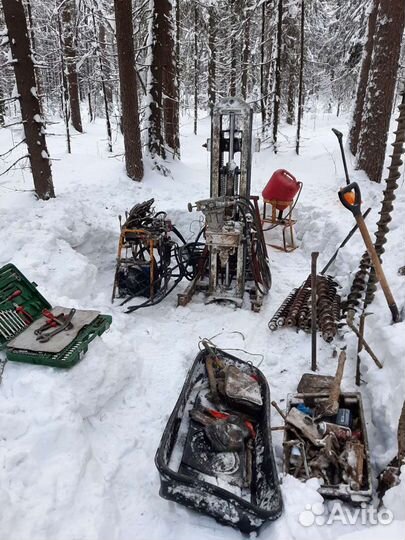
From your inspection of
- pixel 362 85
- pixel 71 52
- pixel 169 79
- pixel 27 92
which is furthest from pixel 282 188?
pixel 71 52

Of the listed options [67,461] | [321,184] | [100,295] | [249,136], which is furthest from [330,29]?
[67,461]

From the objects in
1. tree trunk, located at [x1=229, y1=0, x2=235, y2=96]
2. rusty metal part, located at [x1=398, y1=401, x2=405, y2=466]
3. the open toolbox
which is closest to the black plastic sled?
rusty metal part, located at [x1=398, y1=401, x2=405, y2=466]

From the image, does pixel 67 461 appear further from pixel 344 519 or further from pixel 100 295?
pixel 100 295

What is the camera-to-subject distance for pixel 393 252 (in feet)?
19.6

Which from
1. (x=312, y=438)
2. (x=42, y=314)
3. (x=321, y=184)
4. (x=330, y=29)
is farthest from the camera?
(x=330, y=29)

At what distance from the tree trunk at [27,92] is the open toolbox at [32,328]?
3.28m

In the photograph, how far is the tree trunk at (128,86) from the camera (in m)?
8.72

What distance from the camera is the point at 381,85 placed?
8477mm

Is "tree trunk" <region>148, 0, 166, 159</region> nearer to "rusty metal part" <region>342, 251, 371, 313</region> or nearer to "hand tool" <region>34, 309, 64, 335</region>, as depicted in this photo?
"rusty metal part" <region>342, 251, 371, 313</region>

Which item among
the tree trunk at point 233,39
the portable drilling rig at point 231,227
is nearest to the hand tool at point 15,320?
the portable drilling rig at point 231,227

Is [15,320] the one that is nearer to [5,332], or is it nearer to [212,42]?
[5,332]

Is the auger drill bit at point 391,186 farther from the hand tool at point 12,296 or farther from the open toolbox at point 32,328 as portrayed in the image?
the hand tool at point 12,296

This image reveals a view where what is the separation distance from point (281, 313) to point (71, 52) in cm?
1681

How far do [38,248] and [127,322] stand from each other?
1.89 metres
